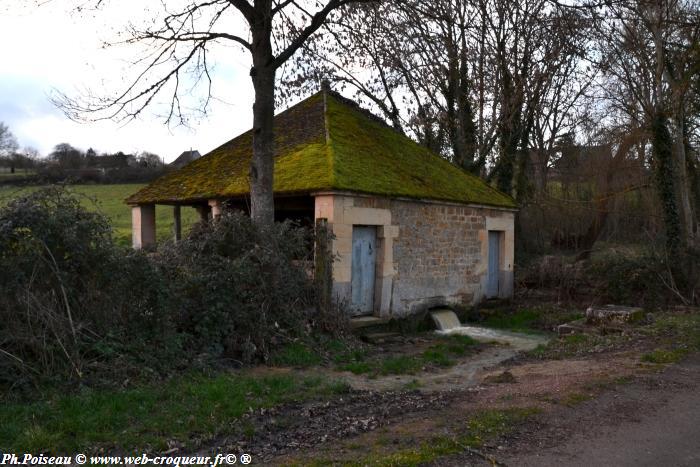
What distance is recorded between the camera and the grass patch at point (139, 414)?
4.68 meters

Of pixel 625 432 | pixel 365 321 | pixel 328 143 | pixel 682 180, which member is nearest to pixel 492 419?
pixel 625 432

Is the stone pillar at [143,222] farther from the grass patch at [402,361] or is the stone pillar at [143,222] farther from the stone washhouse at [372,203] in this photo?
the grass patch at [402,361]

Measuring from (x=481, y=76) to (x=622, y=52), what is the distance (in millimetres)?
4084

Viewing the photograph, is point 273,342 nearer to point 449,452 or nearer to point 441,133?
point 449,452

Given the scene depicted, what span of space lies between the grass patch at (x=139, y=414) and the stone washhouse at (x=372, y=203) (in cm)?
415

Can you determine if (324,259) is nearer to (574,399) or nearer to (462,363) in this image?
(462,363)

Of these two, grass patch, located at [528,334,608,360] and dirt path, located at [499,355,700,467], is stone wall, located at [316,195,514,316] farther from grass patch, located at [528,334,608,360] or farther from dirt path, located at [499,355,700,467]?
dirt path, located at [499,355,700,467]

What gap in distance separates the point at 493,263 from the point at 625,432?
419 inches

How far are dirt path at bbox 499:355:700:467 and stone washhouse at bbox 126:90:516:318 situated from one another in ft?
17.8

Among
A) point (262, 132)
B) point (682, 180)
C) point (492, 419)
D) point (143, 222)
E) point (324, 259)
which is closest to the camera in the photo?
point (492, 419)

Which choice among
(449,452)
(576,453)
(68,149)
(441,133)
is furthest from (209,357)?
(68,149)

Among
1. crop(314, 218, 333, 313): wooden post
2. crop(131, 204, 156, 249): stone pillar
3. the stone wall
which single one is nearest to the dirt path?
crop(314, 218, 333, 313): wooden post

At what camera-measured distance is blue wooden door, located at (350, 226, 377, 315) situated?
11.1 metres

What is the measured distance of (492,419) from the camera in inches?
208
